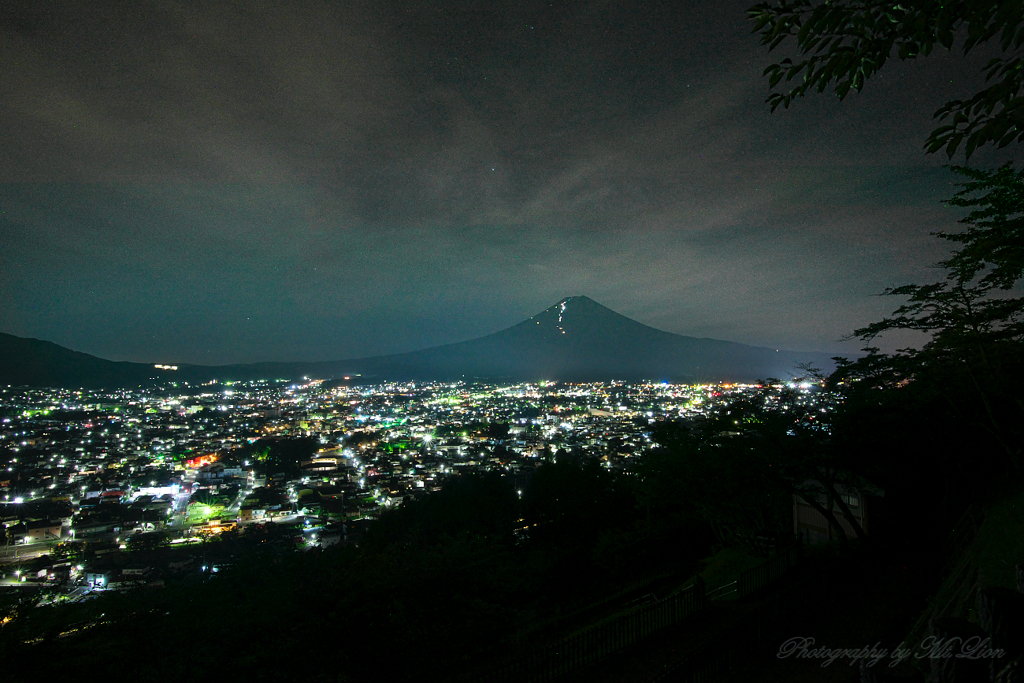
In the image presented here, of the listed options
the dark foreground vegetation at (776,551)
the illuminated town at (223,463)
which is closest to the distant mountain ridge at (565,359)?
the illuminated town at (223,463)

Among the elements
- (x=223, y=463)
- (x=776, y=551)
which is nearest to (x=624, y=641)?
(x=776, y=551)

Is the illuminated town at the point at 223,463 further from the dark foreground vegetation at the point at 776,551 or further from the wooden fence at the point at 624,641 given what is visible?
the wooden fence at the point at 624,641

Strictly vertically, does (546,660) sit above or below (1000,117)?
below

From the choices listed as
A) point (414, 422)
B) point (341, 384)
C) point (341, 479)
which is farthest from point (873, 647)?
point (341, 384)

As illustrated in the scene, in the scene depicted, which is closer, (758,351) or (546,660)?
(546,660)

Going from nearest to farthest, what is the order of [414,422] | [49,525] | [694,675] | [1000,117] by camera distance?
[1000,117] → [694,675] → [49,525] → [414,422]

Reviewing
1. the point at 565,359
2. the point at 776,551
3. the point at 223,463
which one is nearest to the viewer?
the point at 776,551

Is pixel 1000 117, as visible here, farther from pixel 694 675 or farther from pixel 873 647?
pixel 873 647

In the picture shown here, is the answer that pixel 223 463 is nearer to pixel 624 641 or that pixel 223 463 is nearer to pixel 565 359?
pixel 624 641
